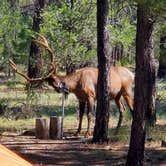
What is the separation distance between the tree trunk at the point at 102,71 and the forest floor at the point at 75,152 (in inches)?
13.4

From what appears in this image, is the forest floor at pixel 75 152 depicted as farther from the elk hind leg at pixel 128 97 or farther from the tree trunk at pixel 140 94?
the elk hind leg at pixel 128 97

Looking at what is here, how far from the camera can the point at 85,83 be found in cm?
1401

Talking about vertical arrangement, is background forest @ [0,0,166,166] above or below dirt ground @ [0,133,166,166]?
above

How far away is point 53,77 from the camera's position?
1320 centimetres

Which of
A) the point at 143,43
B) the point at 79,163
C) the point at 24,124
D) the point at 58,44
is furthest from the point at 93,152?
the point at 58,44

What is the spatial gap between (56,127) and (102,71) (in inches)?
74.2

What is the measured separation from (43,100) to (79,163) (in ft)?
36.2

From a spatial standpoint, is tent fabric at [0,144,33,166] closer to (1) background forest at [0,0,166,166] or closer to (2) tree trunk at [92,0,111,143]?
(2) tree trunk at [92,0,111,143]

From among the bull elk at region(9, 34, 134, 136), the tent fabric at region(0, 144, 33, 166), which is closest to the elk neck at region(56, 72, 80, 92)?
the bull elk at region(9, 34, 134, 136)

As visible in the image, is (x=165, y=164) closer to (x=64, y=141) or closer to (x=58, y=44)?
(x=64, y=141)

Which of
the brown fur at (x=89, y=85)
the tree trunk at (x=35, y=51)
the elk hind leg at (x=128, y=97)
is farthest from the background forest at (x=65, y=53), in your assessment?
the brown fur at (x=89, y=85)

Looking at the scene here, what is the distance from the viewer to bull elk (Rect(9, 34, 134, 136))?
13289 millimetres

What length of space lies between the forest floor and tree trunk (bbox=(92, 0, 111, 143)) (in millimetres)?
340

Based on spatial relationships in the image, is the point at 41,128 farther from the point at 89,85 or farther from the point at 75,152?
the point at 75,152
